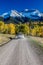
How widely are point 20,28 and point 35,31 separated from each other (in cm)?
1333

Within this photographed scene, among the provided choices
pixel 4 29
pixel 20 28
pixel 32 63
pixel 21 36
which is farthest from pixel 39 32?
pixel 32 63

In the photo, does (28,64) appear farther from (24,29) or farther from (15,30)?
(15,30)

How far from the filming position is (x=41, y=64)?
12.2 m

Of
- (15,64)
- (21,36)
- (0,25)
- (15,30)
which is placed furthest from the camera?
(15,30)

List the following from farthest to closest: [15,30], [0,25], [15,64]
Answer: [15,30]
[0,25]
[15,64]

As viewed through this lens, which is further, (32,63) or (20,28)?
(20,28)

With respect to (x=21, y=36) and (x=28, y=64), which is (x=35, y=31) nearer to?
(x=21, y=36)

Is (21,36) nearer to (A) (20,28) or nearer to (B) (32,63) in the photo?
(B) (32,63)

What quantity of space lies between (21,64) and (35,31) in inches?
5424

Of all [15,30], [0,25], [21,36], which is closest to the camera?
[21,36]

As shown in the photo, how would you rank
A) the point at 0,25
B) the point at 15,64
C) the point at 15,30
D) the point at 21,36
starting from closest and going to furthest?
the point at 15,64
the point at 21,36
the point at 0,25
the point at 15,30

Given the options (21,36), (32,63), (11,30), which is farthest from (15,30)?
(32,63)

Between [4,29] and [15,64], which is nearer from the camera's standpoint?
[15,64]

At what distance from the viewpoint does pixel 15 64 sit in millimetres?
11953
